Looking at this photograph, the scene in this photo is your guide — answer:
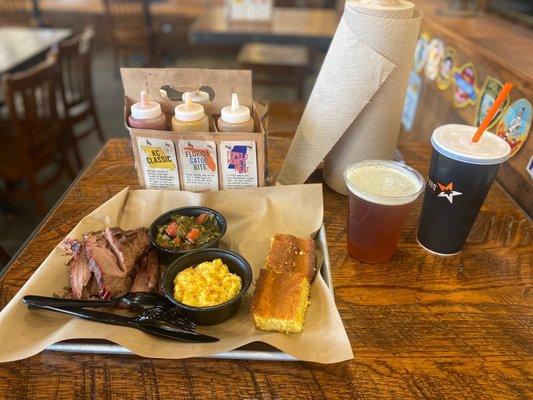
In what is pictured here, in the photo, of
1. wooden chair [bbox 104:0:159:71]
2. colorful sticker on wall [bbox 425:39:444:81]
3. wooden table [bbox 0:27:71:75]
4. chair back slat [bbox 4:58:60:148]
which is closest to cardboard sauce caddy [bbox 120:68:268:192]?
colorful sticker on wall [bbox 425:39:444:81]

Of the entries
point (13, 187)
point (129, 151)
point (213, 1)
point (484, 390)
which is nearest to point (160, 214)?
point (129, 151)

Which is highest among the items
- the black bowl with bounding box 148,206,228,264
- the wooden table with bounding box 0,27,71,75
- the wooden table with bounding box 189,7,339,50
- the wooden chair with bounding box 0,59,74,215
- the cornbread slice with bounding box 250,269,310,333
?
the wooden table with bounding box 189,7,339,50

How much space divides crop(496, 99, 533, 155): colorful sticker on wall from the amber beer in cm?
48

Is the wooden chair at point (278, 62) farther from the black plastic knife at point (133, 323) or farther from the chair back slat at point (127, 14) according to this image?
the black plastic knife at point (133, 323)

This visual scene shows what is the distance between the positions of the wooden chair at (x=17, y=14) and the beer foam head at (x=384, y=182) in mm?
6257

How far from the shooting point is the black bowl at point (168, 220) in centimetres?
101

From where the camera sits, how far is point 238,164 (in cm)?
115

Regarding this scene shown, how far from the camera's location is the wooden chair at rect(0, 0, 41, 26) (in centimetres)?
565

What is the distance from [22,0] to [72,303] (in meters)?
6.97

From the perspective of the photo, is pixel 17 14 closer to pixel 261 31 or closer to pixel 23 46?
pixel 23 46

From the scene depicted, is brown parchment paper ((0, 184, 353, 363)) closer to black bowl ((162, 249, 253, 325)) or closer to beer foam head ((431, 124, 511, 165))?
black bowl ((162, 249, 253, 325))

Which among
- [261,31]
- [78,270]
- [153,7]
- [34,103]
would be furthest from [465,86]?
[153,7]

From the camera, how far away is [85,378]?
78 cm

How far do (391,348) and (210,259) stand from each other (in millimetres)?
448
